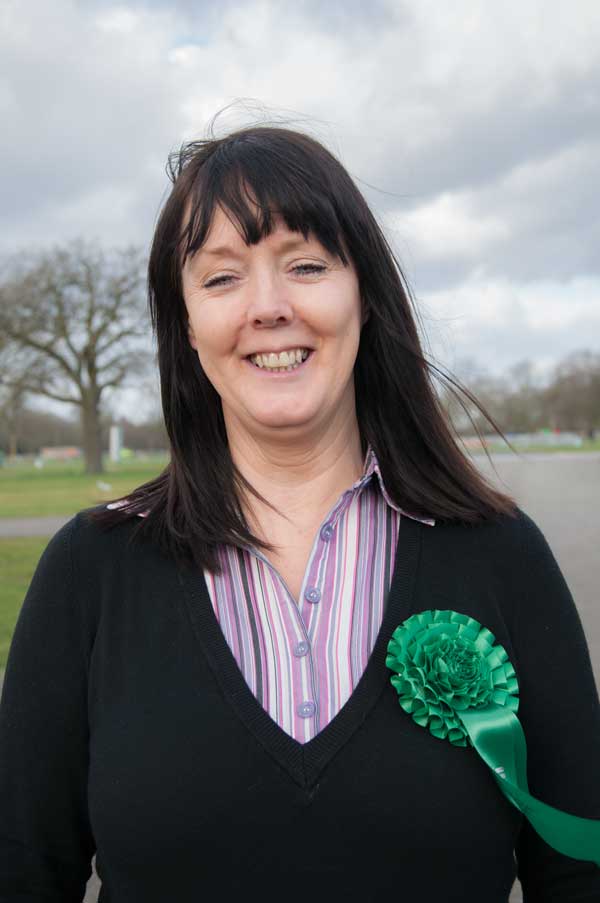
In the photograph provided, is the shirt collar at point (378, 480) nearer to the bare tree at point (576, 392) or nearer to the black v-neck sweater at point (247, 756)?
the black v-neck sweater at point (247, 756)

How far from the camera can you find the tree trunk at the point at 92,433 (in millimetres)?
39219

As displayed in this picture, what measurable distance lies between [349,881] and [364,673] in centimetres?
35

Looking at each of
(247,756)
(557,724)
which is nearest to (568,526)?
(557,724)

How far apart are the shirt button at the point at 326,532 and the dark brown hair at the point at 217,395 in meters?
0.13

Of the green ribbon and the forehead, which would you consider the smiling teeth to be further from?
the green ribbon

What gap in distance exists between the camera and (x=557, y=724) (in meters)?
1.73

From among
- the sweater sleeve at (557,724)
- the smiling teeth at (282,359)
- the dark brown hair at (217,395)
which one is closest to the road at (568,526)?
the dark brown hair at (217,395)

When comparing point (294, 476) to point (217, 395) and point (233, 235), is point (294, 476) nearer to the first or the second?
point (217, 395)

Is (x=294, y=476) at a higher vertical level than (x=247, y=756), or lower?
higher

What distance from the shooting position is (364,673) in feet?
5.57

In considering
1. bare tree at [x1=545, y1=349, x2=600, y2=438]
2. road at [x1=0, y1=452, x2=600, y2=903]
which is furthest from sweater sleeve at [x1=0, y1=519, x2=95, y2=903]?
bare tree at [x1=545, y1=349, x2=600, y2=438]

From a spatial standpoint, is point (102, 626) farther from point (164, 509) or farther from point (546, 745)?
point (546, 745)

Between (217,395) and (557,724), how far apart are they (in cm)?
103

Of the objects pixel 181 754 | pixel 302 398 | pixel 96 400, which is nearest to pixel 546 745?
pixel 181 754
